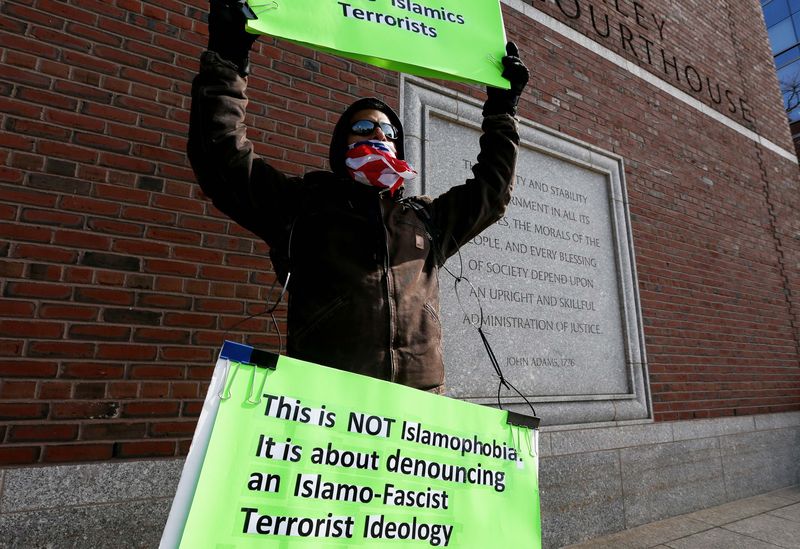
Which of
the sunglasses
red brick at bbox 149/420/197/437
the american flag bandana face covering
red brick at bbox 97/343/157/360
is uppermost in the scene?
the sunglasses

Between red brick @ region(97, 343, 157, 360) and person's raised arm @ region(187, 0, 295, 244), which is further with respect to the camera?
red brick @ region(97, 343, 157, 360)

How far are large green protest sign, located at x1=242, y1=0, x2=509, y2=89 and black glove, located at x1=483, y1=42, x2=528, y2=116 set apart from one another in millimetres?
30

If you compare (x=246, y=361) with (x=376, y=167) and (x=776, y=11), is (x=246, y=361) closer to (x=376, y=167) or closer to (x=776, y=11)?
(x=376, y=167)

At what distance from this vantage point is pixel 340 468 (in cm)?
116

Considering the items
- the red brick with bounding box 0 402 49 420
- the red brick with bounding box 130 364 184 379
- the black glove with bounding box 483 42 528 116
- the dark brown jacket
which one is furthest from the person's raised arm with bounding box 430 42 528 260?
the red brick with bounding box 0 402 49 420

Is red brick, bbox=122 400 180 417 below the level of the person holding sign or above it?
below

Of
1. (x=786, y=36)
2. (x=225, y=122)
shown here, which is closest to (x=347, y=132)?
(x=225, y=122)

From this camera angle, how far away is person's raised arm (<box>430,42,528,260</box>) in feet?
5.90

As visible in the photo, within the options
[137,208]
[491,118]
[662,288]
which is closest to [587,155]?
[662,288]

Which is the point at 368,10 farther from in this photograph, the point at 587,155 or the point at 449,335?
the point at 587,155

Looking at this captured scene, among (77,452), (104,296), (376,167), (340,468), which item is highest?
(376,167)

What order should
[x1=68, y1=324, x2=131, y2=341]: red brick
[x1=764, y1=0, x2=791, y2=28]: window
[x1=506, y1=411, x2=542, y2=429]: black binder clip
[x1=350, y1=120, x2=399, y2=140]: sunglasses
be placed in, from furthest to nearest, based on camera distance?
[x1=764, y1=0, x2=791, y2=28]: window → [x1=68, y1=324, x2=131, y2=341]: red brick → [x1=350, y1=120, x2=399, y2=140]: sunglasses → [x1=506, y1=411, x2=542, y2=429]: black binder clip

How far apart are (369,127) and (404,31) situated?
0.35 meters

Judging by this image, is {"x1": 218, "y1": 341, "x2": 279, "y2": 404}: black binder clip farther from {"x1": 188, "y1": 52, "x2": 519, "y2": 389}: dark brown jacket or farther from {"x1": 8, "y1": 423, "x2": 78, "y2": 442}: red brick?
{"x1": 8, "y1": 423, "x2": 78, "y2": 442}: red brick
